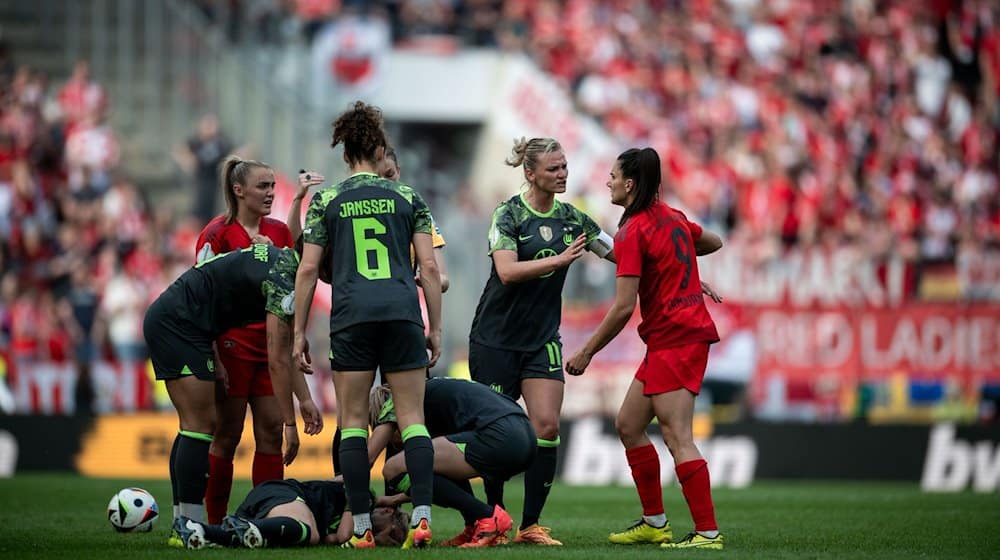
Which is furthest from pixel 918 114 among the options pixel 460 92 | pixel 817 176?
pixel 460 92

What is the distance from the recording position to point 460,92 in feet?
98.0

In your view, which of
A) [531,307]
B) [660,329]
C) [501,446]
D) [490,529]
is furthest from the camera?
[531,307]

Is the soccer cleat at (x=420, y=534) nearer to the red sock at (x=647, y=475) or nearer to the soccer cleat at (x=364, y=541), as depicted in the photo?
the soccer cleat at (x=364, y=541)

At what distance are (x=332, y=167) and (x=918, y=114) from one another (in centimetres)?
1100

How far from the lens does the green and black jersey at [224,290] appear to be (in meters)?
9.50

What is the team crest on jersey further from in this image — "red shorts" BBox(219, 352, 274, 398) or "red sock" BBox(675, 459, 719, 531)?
"red sock" BBox(675, 459, 719, 531)

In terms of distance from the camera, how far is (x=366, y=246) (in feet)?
29.2

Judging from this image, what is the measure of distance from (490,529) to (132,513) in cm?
250

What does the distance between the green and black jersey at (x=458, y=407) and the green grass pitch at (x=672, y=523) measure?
81cm

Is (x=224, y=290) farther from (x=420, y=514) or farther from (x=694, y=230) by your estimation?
(x=694, y=230)

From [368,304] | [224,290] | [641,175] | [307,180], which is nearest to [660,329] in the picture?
[641,175]

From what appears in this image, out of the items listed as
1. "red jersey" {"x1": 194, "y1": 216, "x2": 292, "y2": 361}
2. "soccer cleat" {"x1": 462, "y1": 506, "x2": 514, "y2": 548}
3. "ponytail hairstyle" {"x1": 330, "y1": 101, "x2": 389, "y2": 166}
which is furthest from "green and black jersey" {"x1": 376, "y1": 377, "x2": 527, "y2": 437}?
"ponytail hairstyle" {"x1": 330, "y1": 101, "x2": 389, "y2": 166}

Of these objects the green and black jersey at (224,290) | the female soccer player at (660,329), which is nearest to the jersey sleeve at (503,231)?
the female soccer player at (660,329)

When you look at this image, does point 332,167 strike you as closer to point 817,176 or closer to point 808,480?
point 817,176
